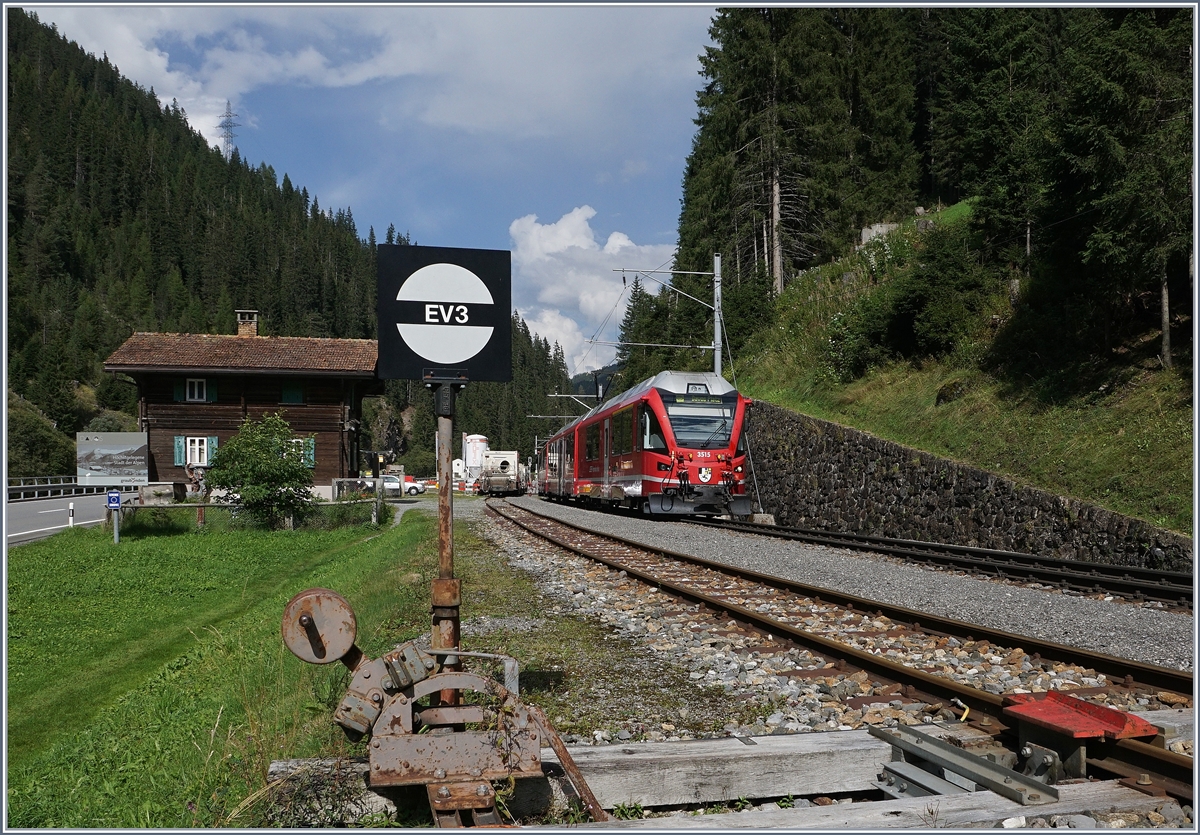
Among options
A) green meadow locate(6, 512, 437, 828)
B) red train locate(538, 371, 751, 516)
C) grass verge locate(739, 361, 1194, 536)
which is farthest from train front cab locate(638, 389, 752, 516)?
green meadow locate(6, 512, 437, 828)

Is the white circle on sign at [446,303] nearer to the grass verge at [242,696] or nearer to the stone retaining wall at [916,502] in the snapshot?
the grass verge at [242,696]

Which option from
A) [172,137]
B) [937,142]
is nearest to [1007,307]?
[937,142]

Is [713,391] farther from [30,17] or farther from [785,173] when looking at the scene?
[30,17]

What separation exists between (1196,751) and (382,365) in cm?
369

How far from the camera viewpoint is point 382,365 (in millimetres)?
3846

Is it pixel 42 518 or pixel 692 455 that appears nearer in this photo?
pixel 692 455

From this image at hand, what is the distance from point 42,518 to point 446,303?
102 ft

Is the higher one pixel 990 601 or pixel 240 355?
pixel 240 355

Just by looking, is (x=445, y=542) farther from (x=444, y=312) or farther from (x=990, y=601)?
(x=990, y=601)

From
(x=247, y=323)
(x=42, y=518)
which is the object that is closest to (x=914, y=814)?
(x=42, y=518)

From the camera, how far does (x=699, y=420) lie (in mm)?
20172

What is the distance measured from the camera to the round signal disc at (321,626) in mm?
3229

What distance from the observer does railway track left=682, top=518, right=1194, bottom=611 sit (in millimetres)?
9172

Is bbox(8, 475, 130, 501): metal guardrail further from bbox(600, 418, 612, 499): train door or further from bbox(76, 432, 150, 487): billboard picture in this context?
bbox(600, 418, 612, 499): train door
